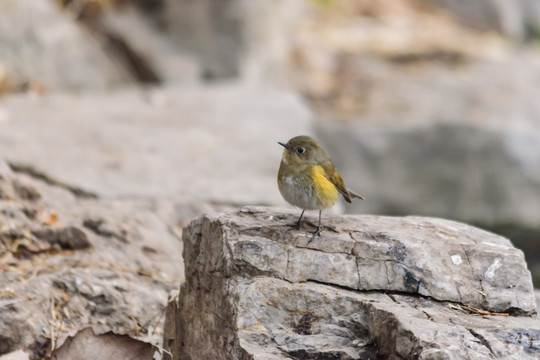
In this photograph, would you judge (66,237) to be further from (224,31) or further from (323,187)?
(224,31)

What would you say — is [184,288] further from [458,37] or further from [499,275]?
[458,37]

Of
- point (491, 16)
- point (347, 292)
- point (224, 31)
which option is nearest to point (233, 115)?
point (224, 31)

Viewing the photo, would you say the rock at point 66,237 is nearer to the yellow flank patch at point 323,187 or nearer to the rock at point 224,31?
the yellow flank patch at point 323,187

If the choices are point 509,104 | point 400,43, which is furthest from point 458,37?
point 509,104

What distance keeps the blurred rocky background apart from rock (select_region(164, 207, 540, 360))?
111 cm

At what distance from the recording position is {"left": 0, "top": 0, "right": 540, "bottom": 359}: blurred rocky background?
639 cm

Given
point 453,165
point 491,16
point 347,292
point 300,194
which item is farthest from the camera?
point 491,16

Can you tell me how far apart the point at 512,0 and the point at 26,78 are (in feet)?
39.0

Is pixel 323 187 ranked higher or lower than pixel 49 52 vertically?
lower

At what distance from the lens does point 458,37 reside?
49.0ft

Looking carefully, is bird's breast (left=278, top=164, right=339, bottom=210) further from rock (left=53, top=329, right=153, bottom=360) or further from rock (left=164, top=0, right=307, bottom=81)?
rock (left=164, top=0, right=307, bottom=81)

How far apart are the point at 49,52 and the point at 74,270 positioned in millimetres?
5876

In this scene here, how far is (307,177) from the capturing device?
3980 millimetres

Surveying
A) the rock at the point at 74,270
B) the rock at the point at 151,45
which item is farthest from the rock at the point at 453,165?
the rock at the point at 74,270
